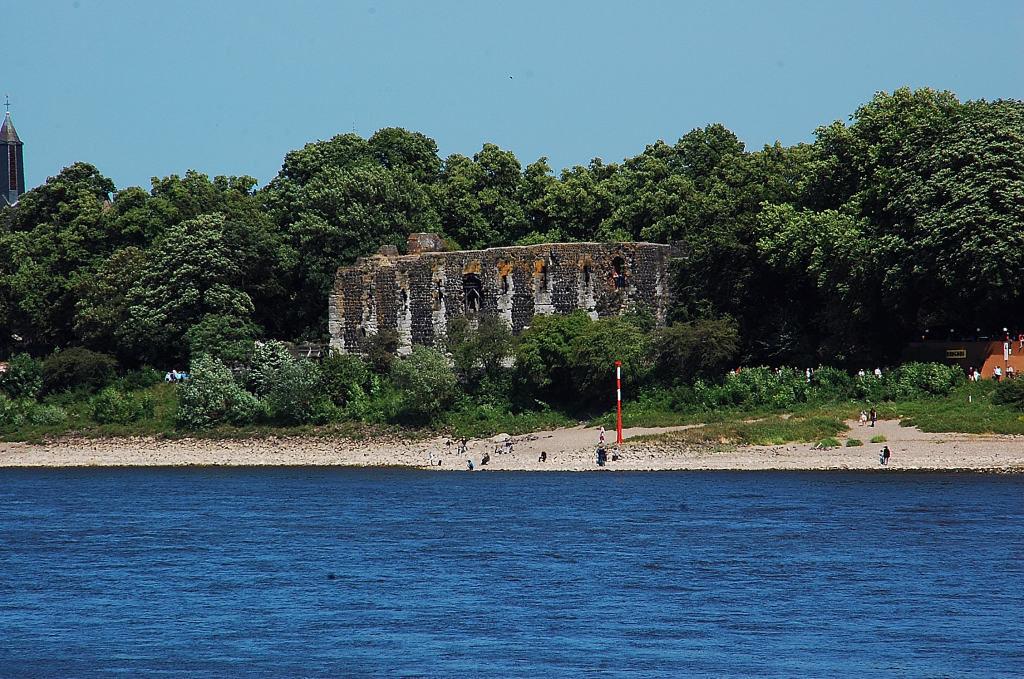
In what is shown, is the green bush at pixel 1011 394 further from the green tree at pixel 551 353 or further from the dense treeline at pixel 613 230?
the green tree at pixel 551 353

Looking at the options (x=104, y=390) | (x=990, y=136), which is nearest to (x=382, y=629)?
(x=990, y=136)

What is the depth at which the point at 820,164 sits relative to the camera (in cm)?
5259

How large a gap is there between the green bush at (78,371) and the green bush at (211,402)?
564 centimetres

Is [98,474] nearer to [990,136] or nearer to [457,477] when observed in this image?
[457,477]

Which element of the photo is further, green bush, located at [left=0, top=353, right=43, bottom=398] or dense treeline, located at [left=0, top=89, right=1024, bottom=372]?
green bush, located at [left=0, top=353, right=43, bottom=398]

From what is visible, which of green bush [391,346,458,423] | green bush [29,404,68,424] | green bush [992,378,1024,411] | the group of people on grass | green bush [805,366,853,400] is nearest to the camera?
green bush [992,378,1024,411]

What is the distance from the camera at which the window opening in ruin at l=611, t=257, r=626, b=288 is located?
183 ft

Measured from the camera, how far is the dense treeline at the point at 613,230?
4734 cm

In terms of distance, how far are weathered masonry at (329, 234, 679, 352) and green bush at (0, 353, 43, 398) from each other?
40.9 feet

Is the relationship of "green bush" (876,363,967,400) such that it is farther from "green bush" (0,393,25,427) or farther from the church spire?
the church spire

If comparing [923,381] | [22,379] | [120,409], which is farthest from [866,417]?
[22,379]

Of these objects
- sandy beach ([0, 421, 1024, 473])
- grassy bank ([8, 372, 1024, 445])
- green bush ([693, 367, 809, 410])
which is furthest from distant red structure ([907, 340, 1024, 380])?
sandy beach ([0, 421, 1024, 473])

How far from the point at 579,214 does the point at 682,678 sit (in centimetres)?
4363

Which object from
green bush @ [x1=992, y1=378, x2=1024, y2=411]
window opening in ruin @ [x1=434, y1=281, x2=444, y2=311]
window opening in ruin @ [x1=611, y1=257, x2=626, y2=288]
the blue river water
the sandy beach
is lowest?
the blue river water
